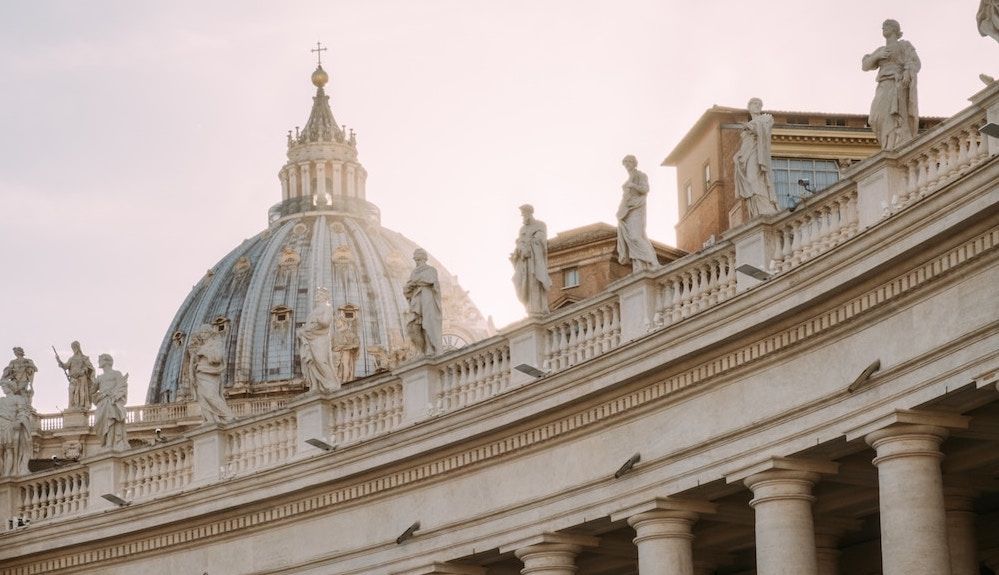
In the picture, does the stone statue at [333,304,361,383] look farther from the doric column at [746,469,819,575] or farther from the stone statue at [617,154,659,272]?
the doric column at [746,469,819,575]

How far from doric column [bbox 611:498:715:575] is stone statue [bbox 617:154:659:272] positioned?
4670 mm

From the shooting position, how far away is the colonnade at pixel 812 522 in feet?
119

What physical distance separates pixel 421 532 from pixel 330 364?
6322 millimetres

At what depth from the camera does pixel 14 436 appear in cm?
5588

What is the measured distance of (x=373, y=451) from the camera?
4725 cm

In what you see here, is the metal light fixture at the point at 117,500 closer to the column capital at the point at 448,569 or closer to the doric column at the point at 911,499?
the column capital at the point at 448,569

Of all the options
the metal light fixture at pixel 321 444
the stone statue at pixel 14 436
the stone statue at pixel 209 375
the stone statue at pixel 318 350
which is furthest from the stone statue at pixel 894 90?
the stone statue at pixel 14 436

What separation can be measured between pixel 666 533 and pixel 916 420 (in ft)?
21.0

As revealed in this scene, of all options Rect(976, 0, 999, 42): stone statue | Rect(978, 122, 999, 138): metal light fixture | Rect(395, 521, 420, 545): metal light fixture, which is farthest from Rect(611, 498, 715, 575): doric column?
Rect(976, 0, 999, 42): stone statue

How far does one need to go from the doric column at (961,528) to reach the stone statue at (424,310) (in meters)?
12.1

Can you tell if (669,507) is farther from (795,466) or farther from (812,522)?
(795,466)

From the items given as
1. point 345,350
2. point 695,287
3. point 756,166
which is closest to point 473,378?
point 695,287

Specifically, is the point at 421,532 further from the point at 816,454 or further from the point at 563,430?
the point at 816,454

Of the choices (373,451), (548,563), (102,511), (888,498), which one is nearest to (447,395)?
(373,451)
